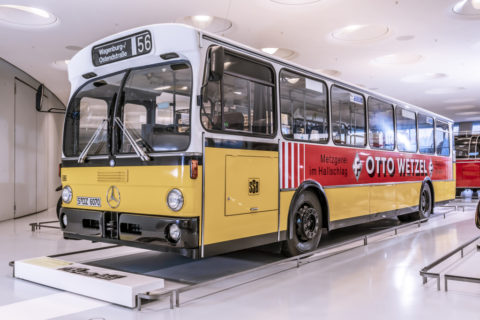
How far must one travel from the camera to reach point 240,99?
14.5 feet

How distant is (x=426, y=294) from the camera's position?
391 centimetres

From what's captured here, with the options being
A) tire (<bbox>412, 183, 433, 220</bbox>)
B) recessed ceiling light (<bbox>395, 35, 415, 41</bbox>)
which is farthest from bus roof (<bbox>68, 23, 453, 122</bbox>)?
recessed ceiling light (<bbox>395, 35, 415, 41</bbox>)

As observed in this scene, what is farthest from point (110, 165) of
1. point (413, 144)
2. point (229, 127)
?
point (413, 144)

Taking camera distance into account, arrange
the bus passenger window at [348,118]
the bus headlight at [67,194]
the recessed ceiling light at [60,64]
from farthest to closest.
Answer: the recessed ceiling light at [60,64] < the bus passenger window at [348,118] < the bus headlight at [67,194]

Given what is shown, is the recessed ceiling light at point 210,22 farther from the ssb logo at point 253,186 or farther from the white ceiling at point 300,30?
the ssb logo at point 253,186

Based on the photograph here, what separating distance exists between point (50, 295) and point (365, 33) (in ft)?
32.0

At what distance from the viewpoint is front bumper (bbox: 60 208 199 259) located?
3.77m

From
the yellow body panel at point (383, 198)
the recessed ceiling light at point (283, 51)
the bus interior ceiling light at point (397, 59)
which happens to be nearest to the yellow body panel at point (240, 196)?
the yellow body panel at point (383, 198)

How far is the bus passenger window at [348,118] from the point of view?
20.0 ft

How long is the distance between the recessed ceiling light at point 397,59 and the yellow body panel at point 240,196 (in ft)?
32.5

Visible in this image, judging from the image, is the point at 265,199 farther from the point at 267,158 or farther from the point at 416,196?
the point at 416,196

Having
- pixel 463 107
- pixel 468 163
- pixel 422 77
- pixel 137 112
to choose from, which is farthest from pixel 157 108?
pixel 463 107

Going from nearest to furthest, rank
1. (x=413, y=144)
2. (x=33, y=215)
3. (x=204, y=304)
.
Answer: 1. (x=204, y=304)
2. (x=413, y=144)
3. (x=33, y=215)

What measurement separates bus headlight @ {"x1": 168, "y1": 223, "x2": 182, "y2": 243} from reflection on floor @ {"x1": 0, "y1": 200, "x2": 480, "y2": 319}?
0.56 metres
